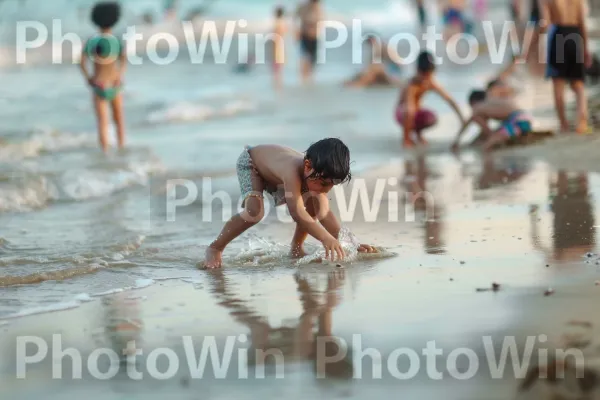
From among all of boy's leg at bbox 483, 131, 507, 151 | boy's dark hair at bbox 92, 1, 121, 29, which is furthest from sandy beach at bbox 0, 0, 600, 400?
boy's dark hair at bbox 92, 1, 121, 29

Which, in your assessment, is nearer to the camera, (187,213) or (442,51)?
(187,213)

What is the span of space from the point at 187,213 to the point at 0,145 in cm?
568

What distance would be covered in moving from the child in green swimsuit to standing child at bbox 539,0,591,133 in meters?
4.76

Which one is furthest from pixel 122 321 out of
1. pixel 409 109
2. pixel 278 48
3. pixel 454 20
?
A: pixel 454 20

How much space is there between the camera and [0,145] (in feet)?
42.9

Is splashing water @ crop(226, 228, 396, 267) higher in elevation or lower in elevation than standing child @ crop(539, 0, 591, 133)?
lower

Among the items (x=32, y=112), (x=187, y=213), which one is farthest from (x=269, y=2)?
(x=187, y=213)

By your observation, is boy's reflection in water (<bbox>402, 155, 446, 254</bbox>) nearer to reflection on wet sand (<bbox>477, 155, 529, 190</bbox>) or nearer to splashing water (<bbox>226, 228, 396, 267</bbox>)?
splashing water (<bbox>226, 228, 396, 267</bbox>)

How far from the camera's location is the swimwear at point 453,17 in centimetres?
2625

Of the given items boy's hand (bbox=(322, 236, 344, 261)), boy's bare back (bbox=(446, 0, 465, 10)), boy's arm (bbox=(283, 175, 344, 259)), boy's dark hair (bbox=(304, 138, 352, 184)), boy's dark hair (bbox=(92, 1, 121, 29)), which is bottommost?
boy's hand (bbox=(322, 236, 344, 261))

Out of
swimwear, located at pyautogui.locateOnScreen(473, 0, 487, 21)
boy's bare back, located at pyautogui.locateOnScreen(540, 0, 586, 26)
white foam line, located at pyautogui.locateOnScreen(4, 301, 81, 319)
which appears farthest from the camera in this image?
swimwear, located at pyautogui.locateOnScreen(473, 0, 487, 21)

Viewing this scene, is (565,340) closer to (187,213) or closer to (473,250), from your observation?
(473,250)

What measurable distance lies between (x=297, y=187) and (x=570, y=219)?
1.97 meters

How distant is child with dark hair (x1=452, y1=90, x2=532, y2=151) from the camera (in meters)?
10.5
